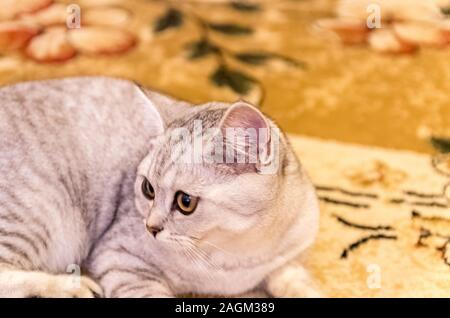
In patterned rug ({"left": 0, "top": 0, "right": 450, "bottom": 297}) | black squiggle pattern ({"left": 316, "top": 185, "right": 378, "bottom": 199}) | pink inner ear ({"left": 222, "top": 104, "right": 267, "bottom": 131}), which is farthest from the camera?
black squiggle pattern ({"left": 316, "top": 185, "right": 378, "bottom": 199})

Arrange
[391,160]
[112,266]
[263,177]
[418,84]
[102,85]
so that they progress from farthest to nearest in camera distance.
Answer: [418,84], [391,160], [102,85], [112,266], [263,177]

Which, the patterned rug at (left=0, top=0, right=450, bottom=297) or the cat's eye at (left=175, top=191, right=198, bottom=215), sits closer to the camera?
the cat's eye at (left=175, top=191, right=198, bottom=215)

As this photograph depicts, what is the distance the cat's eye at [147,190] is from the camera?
1086 mm

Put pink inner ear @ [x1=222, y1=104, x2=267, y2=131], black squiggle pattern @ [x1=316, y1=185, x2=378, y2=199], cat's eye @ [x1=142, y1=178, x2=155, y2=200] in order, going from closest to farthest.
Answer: pink inner ear @ [x1=222, y1=104, x2=267, y2=131] → cat's eye @ [x1=142, y1=178, x2=155, y2=200] → black squiggle pattern @ [x1=316, y1=185, x2=378, y2=199]

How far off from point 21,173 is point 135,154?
186 millimetres

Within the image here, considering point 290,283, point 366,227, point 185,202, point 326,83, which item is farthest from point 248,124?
point 326,83

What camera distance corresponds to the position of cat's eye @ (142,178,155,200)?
1086 mm

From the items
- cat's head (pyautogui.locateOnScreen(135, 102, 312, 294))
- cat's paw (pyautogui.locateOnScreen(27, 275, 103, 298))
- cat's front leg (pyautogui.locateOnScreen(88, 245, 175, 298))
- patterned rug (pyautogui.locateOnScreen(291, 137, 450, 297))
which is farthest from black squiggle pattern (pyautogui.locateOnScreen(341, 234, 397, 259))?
cat's paw (pyautogui.locateOnScreen(27, 275, 103, 298))

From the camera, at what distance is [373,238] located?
4.19 ft

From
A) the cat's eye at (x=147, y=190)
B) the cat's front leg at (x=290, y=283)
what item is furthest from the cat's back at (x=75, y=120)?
the cat's front leg at (x=290, y=283)

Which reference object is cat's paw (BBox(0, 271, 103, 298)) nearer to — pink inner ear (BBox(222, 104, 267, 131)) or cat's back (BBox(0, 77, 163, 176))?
cat's back (BBox(0, 77, 163, 176))

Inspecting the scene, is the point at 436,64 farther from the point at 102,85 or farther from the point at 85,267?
the point at 85,267

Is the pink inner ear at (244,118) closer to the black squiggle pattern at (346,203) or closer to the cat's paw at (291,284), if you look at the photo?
the cat's paw at (291,284)
